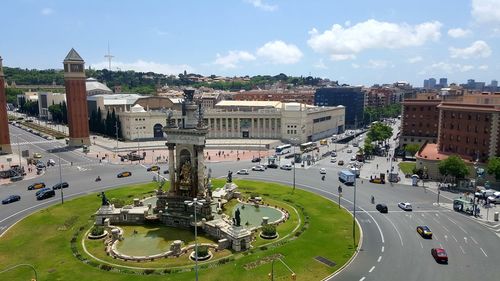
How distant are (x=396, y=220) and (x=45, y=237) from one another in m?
55.5

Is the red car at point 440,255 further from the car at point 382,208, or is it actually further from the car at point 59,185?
the car at point 59,185

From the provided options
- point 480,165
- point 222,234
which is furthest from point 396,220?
point 480,165

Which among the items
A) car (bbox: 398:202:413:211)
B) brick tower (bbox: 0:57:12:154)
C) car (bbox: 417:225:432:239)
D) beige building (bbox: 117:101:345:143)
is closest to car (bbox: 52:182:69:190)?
brick tower (bbox: 0:57:12:154)

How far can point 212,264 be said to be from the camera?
47000 millimetres

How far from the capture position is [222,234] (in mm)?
54375

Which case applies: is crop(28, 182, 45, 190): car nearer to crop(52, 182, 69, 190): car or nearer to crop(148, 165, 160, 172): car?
crop(52, 182, 69, 190): car

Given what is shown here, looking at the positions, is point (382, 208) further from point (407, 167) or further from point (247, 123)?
point (247, 123)

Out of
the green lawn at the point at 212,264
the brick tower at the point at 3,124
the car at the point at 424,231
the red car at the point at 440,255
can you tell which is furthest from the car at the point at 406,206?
the brick tower at the point at 3,124

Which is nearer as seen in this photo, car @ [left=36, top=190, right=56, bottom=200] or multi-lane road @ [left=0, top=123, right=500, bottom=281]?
multi-lane road @ [left=0, top=123, right=500, bottom=281]

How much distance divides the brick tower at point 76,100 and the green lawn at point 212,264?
7829 centimetres

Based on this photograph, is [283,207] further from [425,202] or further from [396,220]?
[425,202]

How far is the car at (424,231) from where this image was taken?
55750mm

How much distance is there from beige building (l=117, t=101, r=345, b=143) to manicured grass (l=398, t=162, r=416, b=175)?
50.0 meters

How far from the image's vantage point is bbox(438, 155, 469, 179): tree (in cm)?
8331
